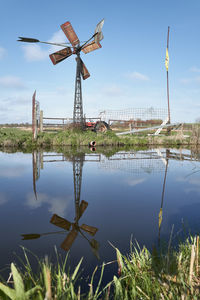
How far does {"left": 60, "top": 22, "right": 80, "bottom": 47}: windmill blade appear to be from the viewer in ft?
54.9

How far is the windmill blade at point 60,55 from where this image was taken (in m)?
16.6

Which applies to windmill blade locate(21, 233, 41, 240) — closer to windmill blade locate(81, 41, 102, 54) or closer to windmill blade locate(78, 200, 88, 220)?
windmill blade locate(78, 200, 88, 220)

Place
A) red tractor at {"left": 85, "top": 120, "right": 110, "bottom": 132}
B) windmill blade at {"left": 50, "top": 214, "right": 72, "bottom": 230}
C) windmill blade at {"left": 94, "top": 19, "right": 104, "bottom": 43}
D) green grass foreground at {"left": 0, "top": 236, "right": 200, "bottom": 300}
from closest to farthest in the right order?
1. green grass foreground at {"left": 0, "top": 236, "right": 200, "bottom": 300}
2. windmill blade at {"left": 50, "top": 214, "right": 72, "bottom": 230}
3. windmill blade at {"left": 94, "top": 19, "right": 104, "bottom": 43}
4. red tractor at {"left": 85, "top": 120, "right": 110, "bottom": 132}

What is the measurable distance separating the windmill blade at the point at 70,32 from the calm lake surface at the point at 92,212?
569 inches

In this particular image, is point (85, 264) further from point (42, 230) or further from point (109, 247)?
point (42, 230)

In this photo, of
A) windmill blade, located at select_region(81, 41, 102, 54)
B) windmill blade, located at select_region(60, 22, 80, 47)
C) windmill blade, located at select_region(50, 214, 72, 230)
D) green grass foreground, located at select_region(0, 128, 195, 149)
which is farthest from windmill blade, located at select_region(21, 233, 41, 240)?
windmill blade, located at select_region(60, 22, 80, 47)

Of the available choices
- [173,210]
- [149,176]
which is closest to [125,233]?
[173,210]

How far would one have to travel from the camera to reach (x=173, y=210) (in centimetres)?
328

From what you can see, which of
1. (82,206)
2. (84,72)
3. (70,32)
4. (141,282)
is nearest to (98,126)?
(84,72)

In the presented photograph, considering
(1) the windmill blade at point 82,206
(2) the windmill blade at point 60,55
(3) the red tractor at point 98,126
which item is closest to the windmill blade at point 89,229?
(1) the windmill blade at point 82,206

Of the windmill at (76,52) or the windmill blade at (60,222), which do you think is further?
the windmill at (76,52)

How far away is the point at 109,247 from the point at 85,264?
349 millimetres

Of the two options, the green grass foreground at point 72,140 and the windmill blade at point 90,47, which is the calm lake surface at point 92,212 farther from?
the windmill blade at point 90,47

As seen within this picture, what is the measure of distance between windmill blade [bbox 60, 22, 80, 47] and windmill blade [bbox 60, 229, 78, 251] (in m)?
17.2
